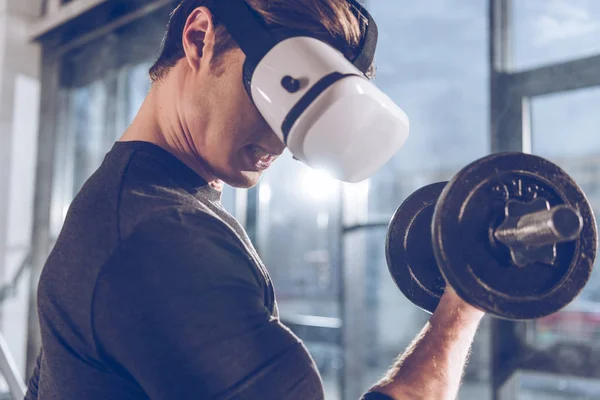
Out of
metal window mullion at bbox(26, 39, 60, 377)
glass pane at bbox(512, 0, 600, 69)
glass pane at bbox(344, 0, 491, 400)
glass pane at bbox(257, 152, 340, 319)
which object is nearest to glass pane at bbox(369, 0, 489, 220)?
glass pane at bbox(344, 0, 491, 400)

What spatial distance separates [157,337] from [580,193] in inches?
19.1

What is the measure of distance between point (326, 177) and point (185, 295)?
0.98 meters

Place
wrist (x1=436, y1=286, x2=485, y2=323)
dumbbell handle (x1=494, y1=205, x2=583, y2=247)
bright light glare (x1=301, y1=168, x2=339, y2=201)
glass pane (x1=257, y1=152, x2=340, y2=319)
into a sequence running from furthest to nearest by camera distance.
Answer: glass pane (x1=257, y1=152, x2=340, y2=319) → bright light glare (x1=301, y1=168, x2=339, y2=201) → wrist (x1=436, y1=286, x2=485, y2=323) → dumbbell handle (x1=494, y1=205, x2=583, y2=247)

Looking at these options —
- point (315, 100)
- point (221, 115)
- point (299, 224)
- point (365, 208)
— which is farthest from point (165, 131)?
point (299, 224)

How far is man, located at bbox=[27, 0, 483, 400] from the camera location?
55 cm

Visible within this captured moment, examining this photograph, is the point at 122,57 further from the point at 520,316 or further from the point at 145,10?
the point at 520,316

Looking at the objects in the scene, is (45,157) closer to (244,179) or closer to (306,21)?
(244,179)

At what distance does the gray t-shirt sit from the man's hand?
102 millimetres

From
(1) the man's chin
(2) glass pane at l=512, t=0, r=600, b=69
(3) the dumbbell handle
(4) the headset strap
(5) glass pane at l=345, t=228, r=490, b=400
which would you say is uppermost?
(2) glass pane at l=512, t=0, r=600, b=69

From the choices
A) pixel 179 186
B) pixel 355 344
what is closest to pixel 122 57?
pixel 355 344

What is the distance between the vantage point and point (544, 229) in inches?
21.7

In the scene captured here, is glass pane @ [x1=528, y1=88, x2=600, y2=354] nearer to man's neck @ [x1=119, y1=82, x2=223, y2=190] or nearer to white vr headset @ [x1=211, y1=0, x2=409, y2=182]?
white vr headset @ [x1=211, y1=0, x2=409, y2=182]

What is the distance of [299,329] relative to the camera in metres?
2.45

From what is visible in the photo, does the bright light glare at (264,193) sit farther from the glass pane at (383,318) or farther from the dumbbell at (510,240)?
the dumbbell at (510,240)
